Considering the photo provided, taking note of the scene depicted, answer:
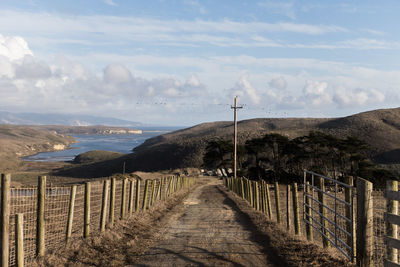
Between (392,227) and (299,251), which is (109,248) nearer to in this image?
(299,251)

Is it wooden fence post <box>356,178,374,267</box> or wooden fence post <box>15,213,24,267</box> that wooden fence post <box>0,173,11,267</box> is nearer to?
wooden fence post <box>15,213,24,267</box>

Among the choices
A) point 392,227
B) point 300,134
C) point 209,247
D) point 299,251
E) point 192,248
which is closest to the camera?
point 392,227

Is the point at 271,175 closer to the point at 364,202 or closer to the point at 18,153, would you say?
the point at 364,202

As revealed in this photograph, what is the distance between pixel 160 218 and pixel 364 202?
9.94m

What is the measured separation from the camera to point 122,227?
12.4 meters

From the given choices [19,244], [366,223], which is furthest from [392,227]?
[19,244]

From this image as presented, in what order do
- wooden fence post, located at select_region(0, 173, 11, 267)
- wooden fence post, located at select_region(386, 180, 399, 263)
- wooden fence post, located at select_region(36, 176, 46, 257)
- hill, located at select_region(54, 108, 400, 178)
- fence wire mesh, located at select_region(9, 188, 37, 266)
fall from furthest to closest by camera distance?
hill, located at select_region(54, 108, 400, 178)
fence wire mesh, located at select_region(9, 188, 37, 266)
wooden fence post, located at select_region(36, 176, 46, 257)
wooden fence post, located at select_region(0, 173, 11, 267)
wooden fence post, located at select_region(386, 180, 399, 263)

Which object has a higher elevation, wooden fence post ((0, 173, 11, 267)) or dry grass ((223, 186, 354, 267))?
wooden fence post ((0, 173, 11, 267))

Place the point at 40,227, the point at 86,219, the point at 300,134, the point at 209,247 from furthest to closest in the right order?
the point at 300,134, the point at 86,219, the point at 209,247, the point at 40,227

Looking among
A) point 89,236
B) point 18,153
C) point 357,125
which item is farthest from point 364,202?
point 18,153

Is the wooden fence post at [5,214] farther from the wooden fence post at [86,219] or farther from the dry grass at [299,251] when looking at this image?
the dry grass at [299,251]

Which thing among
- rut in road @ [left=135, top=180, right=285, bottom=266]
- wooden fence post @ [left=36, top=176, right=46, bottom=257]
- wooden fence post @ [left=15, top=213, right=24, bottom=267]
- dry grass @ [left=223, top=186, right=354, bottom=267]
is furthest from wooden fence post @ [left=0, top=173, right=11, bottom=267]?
dry grass @ [left=223, top=186, right=354, bottom=267]

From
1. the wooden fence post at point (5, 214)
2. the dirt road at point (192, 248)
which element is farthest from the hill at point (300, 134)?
the wooden fence post at point (5, 214)

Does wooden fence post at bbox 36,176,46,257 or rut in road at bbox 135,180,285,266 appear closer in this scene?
rut in road at bbox 135,180,285,266
